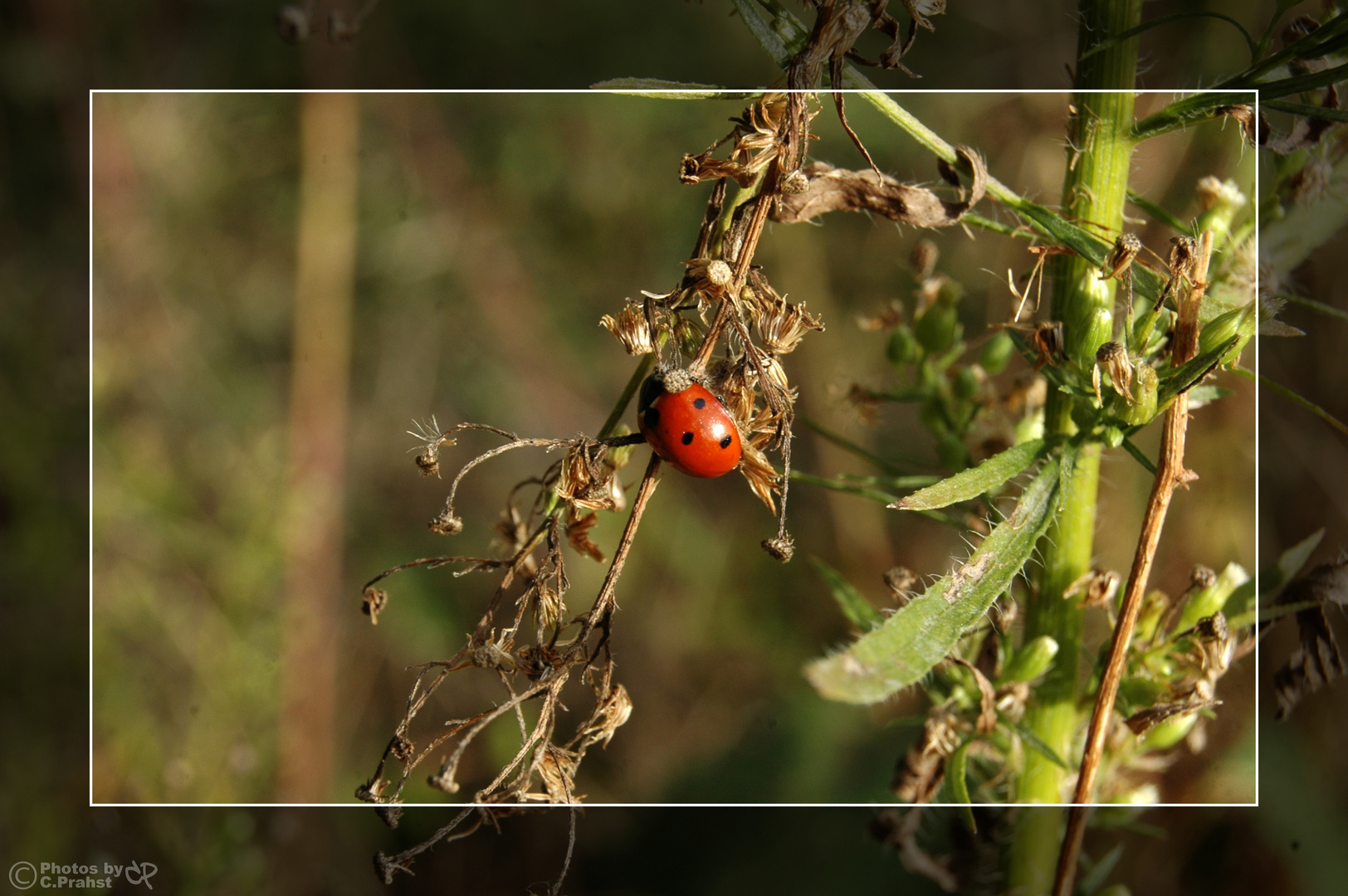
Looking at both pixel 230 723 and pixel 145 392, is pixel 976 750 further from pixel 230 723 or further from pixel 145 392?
pixel 145 392

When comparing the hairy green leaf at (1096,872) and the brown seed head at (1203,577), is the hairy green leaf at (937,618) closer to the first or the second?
the brown seed head at (1203,577)

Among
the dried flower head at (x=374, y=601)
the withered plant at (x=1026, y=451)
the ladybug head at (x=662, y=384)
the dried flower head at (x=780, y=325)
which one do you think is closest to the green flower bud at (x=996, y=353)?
the withered plant at (x=1026, y=451)

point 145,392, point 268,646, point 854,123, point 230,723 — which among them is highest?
point 854,123

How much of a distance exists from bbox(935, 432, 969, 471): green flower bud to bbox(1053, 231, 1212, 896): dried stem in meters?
0.40

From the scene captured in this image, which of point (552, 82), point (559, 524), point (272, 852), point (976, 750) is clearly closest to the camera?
point (559, 524)

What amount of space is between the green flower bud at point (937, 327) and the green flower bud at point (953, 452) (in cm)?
21

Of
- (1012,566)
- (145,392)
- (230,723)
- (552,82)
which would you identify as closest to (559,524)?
(1012,566)

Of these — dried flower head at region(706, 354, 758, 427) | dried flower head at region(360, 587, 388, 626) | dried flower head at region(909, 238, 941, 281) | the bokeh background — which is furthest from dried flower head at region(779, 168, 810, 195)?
the bokeh background

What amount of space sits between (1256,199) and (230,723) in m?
3.40

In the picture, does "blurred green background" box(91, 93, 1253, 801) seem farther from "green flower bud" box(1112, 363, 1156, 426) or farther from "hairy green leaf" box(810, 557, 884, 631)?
"green flower bud" box(1112, 363, 1156, 426)

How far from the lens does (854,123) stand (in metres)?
3.48

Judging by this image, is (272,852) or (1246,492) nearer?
(1246,492)

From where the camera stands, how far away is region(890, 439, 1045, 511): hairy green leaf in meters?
1.27

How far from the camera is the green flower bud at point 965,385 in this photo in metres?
1.91
